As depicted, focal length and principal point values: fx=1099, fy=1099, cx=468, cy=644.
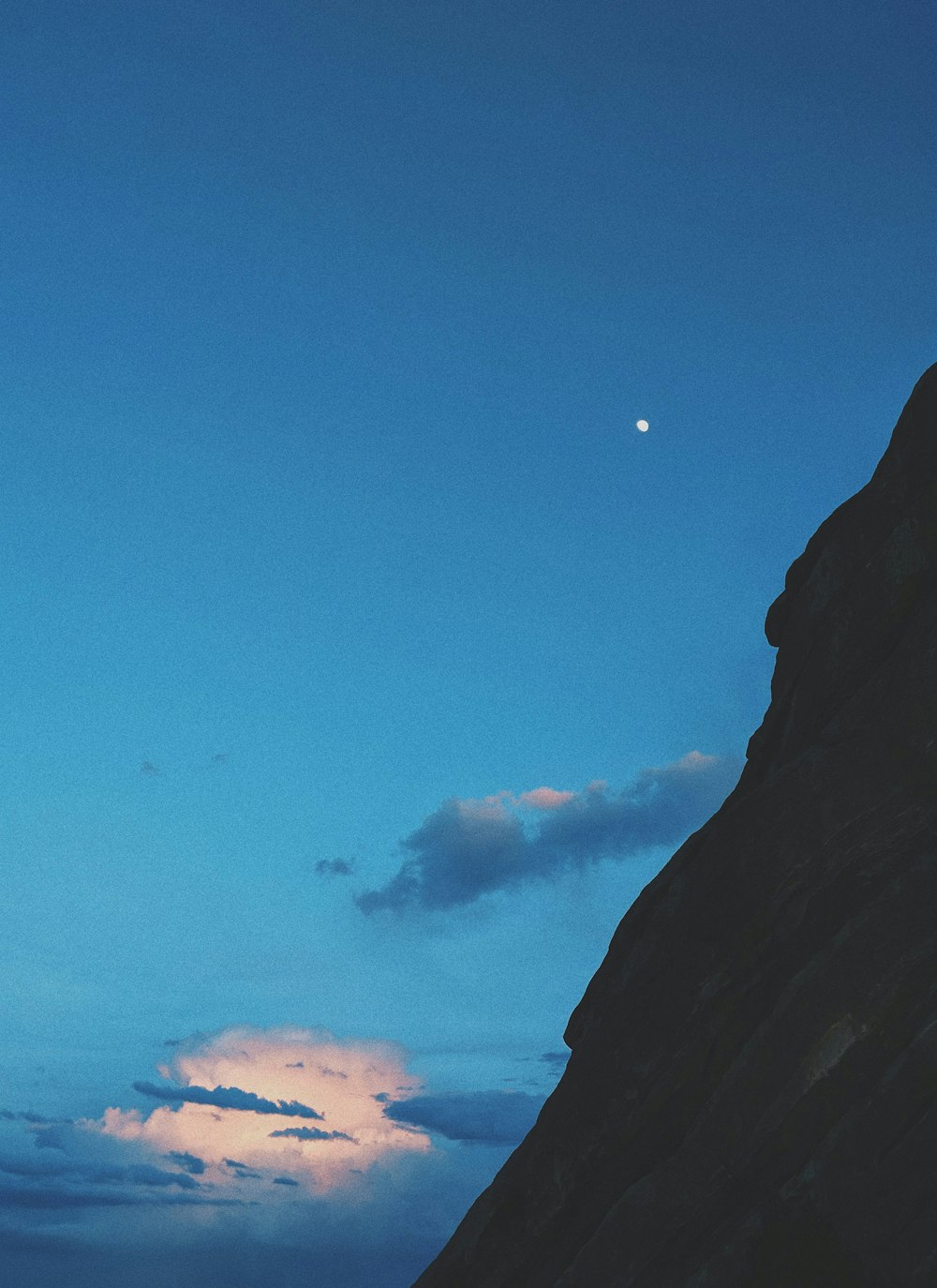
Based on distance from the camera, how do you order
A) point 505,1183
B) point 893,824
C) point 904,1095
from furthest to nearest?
point 505,1183
point 893,824
point 904,1095

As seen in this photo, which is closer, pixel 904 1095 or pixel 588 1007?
pixel 904 1095

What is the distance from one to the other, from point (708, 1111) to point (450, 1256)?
35.7 feet

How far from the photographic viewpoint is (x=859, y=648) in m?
27.8

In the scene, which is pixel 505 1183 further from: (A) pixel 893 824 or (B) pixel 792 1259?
(A) pixel 893 824

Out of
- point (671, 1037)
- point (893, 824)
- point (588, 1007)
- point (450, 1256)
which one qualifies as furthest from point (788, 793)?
point (450, 1256)

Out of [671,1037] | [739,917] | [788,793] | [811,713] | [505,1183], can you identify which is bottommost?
[505,1183]

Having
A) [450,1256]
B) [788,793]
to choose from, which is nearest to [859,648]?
[788,793]

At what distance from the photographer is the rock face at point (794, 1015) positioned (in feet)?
66.4

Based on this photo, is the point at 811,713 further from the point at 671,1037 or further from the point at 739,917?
the point at 671,1037

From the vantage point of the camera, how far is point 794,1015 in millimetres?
22375

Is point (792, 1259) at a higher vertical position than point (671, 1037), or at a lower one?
lower

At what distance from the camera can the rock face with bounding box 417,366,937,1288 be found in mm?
20244

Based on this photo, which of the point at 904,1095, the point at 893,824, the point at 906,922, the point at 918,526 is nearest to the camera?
the point at 904,1095

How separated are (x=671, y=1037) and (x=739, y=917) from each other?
3.27 metres
